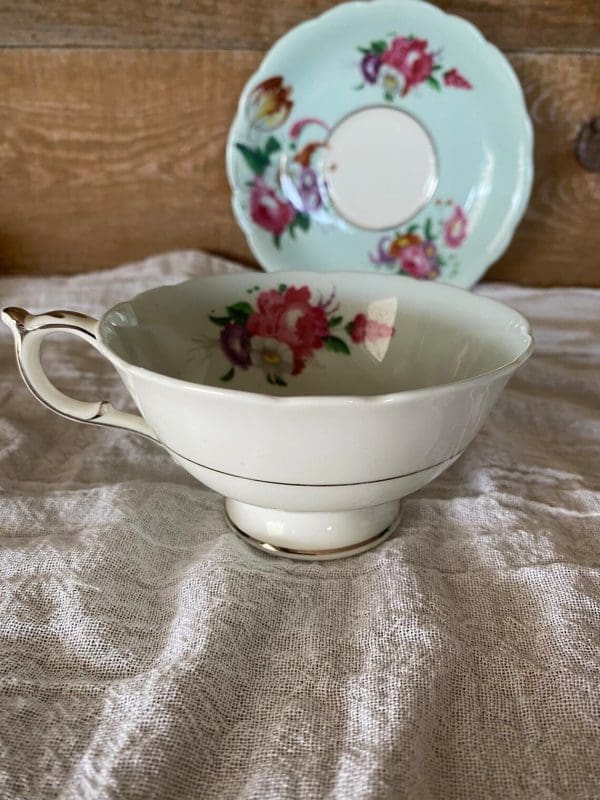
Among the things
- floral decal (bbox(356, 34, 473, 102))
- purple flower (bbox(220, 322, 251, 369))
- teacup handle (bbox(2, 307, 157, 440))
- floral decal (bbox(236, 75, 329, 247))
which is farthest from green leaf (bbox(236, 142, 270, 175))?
teacup handle (bbox(2, 307, 157, 440))

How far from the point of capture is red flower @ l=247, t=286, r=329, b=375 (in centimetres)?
55

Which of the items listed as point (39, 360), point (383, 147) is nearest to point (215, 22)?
point (383, 147)

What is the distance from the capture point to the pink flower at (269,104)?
0.66m

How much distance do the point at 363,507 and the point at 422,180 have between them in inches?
16.0

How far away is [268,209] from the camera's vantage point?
69cm

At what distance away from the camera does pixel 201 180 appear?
0.72m

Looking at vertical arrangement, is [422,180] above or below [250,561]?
above

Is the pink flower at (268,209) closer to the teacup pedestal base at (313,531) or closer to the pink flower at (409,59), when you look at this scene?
the pink flower at (409,59)

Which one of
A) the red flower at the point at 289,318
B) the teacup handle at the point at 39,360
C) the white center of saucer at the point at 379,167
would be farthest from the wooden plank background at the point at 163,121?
the teacup handle at the point at 39,360

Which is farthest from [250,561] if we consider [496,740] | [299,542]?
[496,740]

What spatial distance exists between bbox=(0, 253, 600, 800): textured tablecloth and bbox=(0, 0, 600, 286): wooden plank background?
0.30 meters

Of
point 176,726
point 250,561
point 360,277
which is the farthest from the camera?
point 360,277

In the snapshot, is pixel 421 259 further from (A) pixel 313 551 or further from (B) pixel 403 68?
(A) pixel 313 551

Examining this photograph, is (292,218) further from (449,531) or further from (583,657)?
(583,657)
